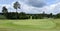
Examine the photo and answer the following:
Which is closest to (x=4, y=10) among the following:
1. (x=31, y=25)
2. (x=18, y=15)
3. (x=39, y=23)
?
(x=18, y=15)

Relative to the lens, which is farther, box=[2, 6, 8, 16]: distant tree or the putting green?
the putting green

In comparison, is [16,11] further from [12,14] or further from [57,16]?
[57,16]

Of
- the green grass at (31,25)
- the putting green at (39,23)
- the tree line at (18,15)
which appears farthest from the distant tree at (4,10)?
the putting green at (39,23)

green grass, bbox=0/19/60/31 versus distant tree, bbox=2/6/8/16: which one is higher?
distant tree, bbox=2/6/8/16

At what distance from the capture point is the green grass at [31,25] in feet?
29.4

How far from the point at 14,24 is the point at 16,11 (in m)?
0.91

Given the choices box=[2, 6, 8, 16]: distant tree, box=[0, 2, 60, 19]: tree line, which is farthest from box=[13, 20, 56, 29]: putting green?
box=[2, 6, 8, 16]: distant tree

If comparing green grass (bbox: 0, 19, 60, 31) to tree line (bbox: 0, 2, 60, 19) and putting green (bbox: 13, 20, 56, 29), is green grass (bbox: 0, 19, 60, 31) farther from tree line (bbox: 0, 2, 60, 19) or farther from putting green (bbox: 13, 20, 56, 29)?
tree line (bbox: 0, 2, 60, 19)

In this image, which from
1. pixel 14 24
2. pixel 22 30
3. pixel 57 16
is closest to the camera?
pixel 22 30

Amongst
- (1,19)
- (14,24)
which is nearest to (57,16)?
(14,24)

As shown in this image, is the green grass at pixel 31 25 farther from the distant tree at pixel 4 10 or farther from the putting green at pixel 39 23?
the distant tree at pixel 4 10

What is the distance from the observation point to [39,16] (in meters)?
10.3

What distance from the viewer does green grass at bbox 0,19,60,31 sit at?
8.96 meters

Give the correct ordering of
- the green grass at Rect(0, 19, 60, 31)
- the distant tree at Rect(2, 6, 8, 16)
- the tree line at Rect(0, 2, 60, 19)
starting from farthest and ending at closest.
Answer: the tree line at Rect(0, 2, 60, 19)
the distant tree at Rect(2, 6, 8, 16)
the green grass at Rect(0, 19, 60, 31)
